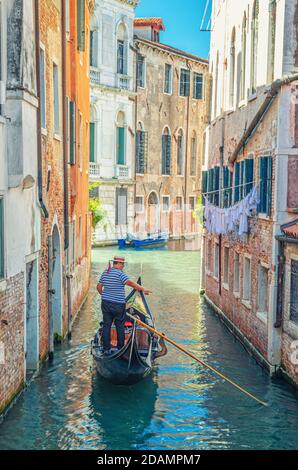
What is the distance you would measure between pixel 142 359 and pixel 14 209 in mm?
2622

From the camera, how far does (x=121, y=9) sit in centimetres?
3083

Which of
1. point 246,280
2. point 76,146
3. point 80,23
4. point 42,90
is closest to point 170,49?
point 80,23

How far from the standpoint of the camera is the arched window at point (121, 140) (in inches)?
1227

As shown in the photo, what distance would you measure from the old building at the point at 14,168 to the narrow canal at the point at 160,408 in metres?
0.52

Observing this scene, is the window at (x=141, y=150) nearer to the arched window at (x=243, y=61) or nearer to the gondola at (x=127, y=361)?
the arched window at (x=243, y=61)

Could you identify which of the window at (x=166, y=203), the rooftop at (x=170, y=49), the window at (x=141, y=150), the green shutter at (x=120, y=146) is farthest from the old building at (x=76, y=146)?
the window at (x=166, y=203)

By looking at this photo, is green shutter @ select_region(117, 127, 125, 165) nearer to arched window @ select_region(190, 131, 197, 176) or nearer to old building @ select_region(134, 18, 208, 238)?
old building @ select_region(134, 18, 208, 238)

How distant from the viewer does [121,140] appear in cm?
3130

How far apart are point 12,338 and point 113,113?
946 inches

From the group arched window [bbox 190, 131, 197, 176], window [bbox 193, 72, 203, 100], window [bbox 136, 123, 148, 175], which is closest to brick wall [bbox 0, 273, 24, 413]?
window [bbox 136, 123, 148, 175]

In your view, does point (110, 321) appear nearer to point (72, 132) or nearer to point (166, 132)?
point (72, 132)

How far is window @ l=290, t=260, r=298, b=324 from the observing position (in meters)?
8.88
